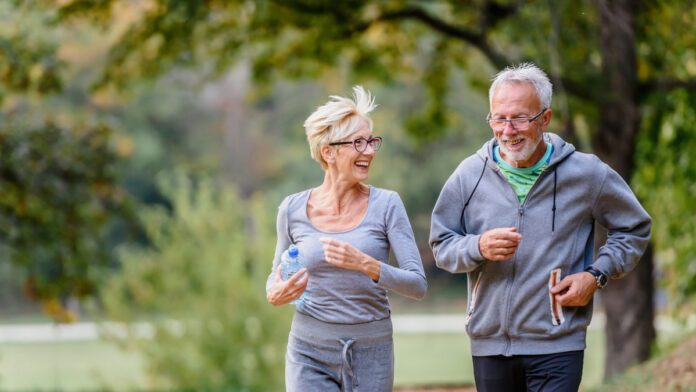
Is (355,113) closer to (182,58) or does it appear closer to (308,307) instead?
(308,307)

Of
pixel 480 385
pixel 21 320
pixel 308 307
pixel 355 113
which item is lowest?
pixel 21 320

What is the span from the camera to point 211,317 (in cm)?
1210

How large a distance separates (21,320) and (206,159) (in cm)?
1072

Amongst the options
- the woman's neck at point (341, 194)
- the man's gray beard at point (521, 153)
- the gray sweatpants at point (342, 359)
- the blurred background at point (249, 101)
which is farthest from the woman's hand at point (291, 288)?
the blurred background at point (249, 101)

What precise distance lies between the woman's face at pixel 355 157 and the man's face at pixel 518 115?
1.74ft

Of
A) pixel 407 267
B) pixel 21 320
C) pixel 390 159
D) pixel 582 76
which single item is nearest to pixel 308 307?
pixel 407 267

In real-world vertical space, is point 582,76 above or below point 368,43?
below

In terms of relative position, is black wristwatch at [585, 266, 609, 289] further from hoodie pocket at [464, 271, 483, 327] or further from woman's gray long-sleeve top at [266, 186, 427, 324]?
woman's gray long-sleeve top at [266, 186, 427, 324]

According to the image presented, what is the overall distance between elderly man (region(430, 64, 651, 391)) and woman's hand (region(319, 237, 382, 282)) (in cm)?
34

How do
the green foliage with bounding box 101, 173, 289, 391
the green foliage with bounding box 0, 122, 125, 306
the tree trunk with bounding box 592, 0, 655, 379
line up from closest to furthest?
the tree trunk with bounding box 592, 0, 655, 379 → the green foliage with bounding box 0, 122, 125, 306 → the green foliage with bounding box 101, 173, 289, 391

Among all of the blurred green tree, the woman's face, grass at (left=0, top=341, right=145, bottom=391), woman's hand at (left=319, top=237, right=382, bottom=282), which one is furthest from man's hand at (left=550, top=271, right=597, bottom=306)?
grass at (left=0, top=341, right=145, bottom=391)

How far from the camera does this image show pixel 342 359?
11.8ft

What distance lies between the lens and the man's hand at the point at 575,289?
134 inches

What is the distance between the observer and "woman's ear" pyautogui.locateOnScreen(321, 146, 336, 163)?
3.70 meters
